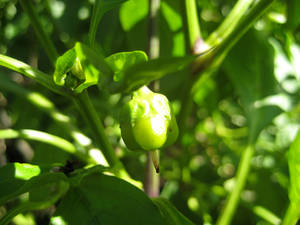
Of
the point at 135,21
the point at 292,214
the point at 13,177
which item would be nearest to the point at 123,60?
the point at 13,177

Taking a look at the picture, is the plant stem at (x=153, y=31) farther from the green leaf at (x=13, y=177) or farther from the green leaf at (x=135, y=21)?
the green leaf at (x=13, y=177)

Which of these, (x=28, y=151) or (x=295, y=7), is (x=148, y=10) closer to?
(x=295, y=7)

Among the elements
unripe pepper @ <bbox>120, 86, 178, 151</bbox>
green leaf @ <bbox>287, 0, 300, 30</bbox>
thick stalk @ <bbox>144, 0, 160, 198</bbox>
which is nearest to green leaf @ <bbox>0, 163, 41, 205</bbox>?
unripe pepper @ <bbox>120, 86, 178, 151</bbox>

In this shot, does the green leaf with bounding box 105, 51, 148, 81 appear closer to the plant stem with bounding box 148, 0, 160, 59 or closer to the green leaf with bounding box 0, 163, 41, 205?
the green leaf with bounding box 0, 163, 41, 205

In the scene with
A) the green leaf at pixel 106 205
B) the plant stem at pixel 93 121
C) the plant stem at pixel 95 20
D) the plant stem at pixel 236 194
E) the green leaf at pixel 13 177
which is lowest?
the plant stem at pixel 236 194

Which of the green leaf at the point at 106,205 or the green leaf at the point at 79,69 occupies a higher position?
the green leaf at the point at 79,69

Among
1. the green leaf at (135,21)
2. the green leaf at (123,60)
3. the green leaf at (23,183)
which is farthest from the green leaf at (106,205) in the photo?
the green leaf at (135,21)
